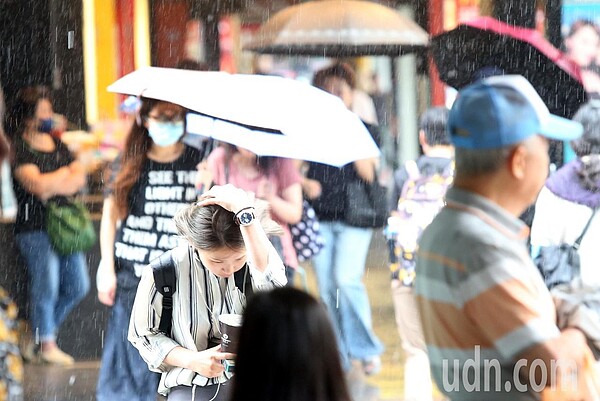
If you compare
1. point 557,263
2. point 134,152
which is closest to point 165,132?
point 134,152

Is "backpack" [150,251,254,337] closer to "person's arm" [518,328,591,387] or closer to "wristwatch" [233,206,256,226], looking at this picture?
"wristwatch" [233,206,256,226]

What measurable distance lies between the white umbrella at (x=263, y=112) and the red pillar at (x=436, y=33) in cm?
40

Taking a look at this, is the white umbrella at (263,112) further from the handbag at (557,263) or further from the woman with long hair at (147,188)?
the handbag at (557,263)

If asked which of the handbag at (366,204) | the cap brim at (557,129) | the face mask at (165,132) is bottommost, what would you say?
the handbag at (366,204)

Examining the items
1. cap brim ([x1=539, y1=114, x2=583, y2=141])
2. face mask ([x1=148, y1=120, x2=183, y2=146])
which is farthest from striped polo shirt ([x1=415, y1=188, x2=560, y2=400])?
face mask ([x1=148, y1=120, x2=183, y2=146])

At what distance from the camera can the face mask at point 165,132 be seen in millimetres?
4969

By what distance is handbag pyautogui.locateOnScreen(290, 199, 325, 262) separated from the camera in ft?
16.7

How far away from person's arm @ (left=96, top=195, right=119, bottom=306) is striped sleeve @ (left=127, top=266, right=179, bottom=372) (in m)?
1.09

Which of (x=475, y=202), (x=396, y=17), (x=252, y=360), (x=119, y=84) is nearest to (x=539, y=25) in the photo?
(x=396, y=17)

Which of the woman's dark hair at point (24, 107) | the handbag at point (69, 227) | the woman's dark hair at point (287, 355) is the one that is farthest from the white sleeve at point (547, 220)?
the woman's dark hair at point (287, 355)

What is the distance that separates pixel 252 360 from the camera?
2176 mm

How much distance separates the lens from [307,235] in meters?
5.09

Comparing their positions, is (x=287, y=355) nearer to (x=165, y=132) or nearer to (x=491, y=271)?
(x=491, y=271)

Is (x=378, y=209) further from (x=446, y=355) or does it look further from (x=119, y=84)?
(x=446, y=355)
